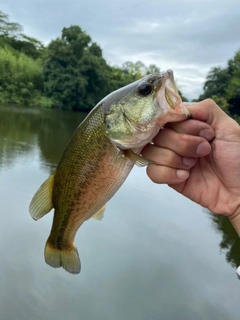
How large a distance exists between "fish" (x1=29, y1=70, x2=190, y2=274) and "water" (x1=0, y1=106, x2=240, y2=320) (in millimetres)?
3471

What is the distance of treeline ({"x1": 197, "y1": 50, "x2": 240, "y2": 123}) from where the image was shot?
4078 cm

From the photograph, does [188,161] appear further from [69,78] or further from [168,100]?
[69,78]

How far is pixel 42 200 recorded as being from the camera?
2109mm

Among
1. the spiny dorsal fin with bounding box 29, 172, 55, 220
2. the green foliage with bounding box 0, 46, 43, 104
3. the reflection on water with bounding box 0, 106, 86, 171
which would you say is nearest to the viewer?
the spiny dorsal fin with bounding box 29, 172, 55, 220

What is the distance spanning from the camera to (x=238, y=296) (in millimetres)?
6094

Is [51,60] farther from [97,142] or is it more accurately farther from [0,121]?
[97,142]

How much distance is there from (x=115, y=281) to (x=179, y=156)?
14.5 feet

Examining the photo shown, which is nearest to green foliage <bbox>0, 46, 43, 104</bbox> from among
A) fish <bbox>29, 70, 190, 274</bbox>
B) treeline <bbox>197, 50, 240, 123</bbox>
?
treeline <bbox>197, 50, 240, 123</bbox>

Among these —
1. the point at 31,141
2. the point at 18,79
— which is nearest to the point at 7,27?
the point at 18,79

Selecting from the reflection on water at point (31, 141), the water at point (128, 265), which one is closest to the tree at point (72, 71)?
the reflection on water at point (31, 141)

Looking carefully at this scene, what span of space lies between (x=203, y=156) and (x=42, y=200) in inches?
39.5

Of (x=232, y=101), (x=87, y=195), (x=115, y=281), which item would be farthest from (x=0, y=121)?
(x=232, y=101)

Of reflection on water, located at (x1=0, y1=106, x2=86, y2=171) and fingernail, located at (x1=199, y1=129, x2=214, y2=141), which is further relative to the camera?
reflection on water, located at (x1=0, y1=106, x2=86, y2=171)

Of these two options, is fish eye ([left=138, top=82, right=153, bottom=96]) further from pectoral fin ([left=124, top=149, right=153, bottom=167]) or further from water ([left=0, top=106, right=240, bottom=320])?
water ([left=0, top=106, right=240, bottom=320])
